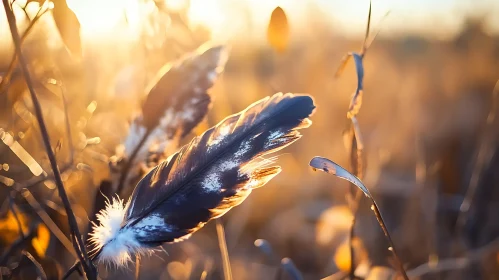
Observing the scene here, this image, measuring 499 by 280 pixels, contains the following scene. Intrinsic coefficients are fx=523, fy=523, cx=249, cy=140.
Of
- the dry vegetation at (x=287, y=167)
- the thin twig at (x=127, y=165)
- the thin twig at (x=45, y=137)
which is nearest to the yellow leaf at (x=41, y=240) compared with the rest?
the dry vegetation at (x=287, y=167)

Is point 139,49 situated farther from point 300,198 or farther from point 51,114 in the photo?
point 300,198

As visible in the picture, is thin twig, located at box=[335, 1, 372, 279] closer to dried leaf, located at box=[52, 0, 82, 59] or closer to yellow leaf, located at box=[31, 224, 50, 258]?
dried leaf, located at box=[52, 0, 82, 59]

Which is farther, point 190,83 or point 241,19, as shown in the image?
point 241,19

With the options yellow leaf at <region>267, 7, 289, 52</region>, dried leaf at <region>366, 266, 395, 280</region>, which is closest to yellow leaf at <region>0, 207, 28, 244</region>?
yellow leaf at <region>267, 7, 289, 52</region>

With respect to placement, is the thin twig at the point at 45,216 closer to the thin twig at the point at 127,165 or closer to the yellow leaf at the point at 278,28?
the thin twig at the point at 127,165

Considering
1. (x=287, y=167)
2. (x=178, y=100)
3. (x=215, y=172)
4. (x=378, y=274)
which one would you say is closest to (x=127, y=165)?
(x=178, y=100)

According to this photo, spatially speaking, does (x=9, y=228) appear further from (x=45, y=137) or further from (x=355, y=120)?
(x=355, y=120)

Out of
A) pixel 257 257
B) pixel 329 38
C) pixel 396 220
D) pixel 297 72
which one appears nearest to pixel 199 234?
pixel 257 257

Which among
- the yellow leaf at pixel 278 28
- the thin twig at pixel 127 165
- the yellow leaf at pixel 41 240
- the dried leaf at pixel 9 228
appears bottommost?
the yellow leaf at pixel 41 240
